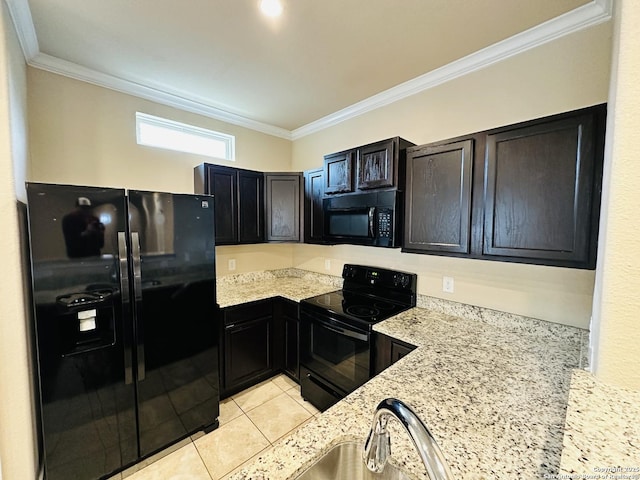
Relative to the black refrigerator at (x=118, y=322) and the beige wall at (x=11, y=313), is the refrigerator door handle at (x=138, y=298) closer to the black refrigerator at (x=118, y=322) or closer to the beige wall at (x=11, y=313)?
the black refrigerator at (x=118, y=322)

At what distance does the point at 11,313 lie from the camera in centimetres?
137

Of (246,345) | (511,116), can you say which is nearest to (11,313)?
(246,345)

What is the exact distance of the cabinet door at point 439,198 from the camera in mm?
1729

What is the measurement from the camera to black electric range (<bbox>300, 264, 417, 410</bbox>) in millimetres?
2025

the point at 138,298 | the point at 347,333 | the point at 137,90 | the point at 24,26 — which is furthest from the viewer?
the point at 137,90

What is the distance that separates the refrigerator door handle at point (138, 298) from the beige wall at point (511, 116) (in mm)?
1972

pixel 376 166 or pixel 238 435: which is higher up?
pixel 376 166

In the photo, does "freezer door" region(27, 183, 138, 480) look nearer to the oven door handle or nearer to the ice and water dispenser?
the ice and water dispenser

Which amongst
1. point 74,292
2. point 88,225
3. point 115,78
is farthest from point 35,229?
point 115,78

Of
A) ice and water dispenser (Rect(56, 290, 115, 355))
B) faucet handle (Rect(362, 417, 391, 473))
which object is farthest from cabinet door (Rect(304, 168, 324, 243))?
faucet handle (Rect(362, 417, 391, 473))

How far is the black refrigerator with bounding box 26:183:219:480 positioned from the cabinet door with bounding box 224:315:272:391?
0.29 meters

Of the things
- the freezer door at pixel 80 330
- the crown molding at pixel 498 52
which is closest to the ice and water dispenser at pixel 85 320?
the freezer door at pixel 80 330

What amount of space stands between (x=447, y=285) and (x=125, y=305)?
2.35 m

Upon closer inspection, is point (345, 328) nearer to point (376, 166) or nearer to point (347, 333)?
point (347, 333)
